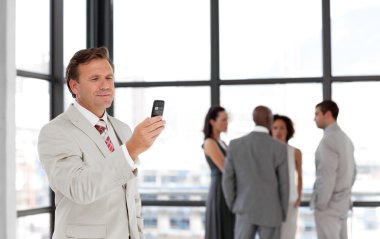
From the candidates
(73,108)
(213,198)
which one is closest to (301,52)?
(213,198)

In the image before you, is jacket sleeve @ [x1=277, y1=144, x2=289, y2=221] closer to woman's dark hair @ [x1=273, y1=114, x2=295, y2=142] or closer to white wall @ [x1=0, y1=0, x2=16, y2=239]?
woman's dark hair @ [x1=273, y1=114, x2=295, y2=142]

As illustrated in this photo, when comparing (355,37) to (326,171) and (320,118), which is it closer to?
(320,118)

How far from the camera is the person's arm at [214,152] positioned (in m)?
5.93

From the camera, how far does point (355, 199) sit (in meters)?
6.48

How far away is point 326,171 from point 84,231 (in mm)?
3673

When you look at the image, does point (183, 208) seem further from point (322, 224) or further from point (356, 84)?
point (356, 84)

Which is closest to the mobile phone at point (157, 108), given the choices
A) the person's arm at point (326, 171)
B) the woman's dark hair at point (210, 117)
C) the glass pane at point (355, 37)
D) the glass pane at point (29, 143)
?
the glass pane at point (29, 143)

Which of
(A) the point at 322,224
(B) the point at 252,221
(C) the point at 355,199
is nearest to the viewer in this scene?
(B) the point at 252,221

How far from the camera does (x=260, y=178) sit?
5234 mm

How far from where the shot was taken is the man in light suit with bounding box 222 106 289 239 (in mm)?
5207

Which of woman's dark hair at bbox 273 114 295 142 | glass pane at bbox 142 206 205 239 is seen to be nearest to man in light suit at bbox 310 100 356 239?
woman's dark hair at bbox 273 114 295 142

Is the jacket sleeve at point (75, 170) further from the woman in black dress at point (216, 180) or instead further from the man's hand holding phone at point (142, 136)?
the woman in black dress at point (216, 180)

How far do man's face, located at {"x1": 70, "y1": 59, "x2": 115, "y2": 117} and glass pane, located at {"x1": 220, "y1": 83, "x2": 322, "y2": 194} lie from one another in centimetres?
460

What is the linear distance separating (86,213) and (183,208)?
4.75m
